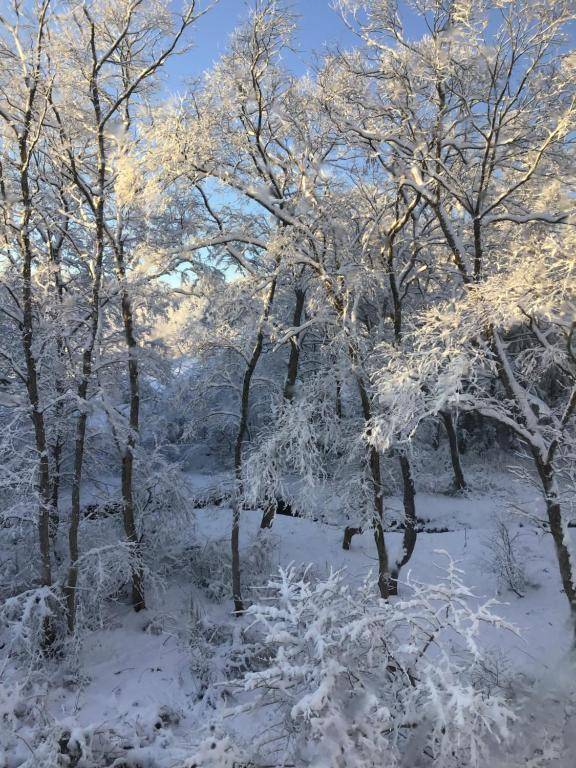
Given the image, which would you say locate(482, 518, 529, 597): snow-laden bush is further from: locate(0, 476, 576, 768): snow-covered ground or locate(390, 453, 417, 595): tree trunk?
locate(390, 453, 417, 595): tree trunk

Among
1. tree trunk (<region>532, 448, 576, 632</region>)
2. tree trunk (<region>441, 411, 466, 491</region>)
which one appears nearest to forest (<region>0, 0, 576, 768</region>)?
tree trunk (<region>532, 448, 576, 632</region>)

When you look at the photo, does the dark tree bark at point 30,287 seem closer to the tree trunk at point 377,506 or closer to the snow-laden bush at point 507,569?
the tree trunk at point 377,506

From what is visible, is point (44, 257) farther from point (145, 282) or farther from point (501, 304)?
point (501, 304)

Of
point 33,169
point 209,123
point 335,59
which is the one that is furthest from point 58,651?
point 335,59

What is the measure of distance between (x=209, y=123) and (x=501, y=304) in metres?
6.18

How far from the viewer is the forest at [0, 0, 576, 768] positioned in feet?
22.4

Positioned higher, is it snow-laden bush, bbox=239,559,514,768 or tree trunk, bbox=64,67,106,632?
tree trunk, bbox=64,67,106,632

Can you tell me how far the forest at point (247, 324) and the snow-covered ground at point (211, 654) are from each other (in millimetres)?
57

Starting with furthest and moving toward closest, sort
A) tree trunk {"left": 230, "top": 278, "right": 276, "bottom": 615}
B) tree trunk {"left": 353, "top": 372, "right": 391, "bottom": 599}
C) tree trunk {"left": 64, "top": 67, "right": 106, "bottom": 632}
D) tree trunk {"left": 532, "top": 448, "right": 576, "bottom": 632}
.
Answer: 1. tree trunk {"left": 230, "top": 278, "right": 276, "bottom": 615}
2. tree trunk {"left": 353, "top": 372, "right": 391, "bottom": 599}
3. tree trunk {"left": 64, "top": 67, "right": 106, "bottom": 632}
4. tree trunk {"left": 532, "top": 448, "right": 576, "bottom": 632}

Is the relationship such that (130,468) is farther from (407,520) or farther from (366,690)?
(366,690)

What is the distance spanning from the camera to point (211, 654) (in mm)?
8484

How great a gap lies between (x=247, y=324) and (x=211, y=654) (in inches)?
235

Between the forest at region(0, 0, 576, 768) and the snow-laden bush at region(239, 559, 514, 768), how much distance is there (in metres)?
0.19

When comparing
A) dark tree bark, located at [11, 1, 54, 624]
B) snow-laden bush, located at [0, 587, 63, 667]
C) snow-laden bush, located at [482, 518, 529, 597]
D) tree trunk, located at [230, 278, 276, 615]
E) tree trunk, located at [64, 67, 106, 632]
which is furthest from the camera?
snow-laden bush, located at [482, 518, 529, 597]
